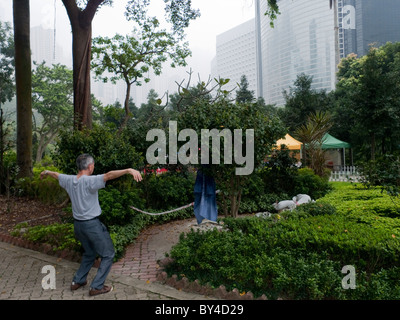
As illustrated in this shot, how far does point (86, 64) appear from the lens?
9125 mm

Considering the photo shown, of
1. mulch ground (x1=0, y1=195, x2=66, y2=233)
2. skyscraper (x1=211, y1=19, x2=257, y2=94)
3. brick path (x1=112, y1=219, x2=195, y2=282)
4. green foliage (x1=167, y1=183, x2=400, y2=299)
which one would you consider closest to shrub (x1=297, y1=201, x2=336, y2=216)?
→ green foliage (x1=167, y1=183, x2=400, y2=299)

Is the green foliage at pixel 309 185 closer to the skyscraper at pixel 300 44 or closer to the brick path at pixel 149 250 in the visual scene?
the brick path at pixel 149 250

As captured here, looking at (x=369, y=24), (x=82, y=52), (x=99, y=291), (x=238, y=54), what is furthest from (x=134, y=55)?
(x=238, y=54)

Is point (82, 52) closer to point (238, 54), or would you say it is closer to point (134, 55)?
point (134, 55)

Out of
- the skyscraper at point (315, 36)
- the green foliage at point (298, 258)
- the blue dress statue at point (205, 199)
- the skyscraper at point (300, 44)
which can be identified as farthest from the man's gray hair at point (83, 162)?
the skyscraper at point (300, 44)

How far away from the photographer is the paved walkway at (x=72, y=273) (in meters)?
3.77

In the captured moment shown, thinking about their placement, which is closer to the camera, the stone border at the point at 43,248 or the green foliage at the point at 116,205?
the stone border at the point at 43,248

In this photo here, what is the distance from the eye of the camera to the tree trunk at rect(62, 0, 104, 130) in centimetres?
891

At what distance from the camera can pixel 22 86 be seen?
10438 mm

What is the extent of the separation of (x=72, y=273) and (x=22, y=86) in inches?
320

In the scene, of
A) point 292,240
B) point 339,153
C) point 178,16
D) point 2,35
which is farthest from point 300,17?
point 292,240

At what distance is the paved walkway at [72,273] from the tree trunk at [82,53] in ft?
13.5
